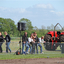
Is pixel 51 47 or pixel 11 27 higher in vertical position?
pixel 11 27

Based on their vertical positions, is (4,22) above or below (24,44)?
above

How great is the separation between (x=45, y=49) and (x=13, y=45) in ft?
8.21

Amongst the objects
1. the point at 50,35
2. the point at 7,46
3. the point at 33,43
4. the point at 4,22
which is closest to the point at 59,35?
the point at 50,35

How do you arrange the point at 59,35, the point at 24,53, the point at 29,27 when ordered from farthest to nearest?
the point at 29,27 → the point at 59,35 → the point at 24,53

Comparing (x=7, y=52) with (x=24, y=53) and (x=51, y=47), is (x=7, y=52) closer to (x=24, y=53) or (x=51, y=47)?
(x=24, y=53)

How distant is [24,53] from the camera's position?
1490 centimetres

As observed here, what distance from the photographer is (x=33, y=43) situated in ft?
49.1

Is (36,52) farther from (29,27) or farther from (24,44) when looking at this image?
(29,27)

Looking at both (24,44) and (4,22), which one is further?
(4,22)

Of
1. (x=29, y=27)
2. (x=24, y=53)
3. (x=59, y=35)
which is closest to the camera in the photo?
(x=24, y=53)

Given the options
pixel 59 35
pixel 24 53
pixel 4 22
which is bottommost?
pixel 24 53

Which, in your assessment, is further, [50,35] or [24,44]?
[50,35]

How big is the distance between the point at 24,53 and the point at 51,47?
7.31 feet

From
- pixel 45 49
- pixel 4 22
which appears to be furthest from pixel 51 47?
pixel 4 22
